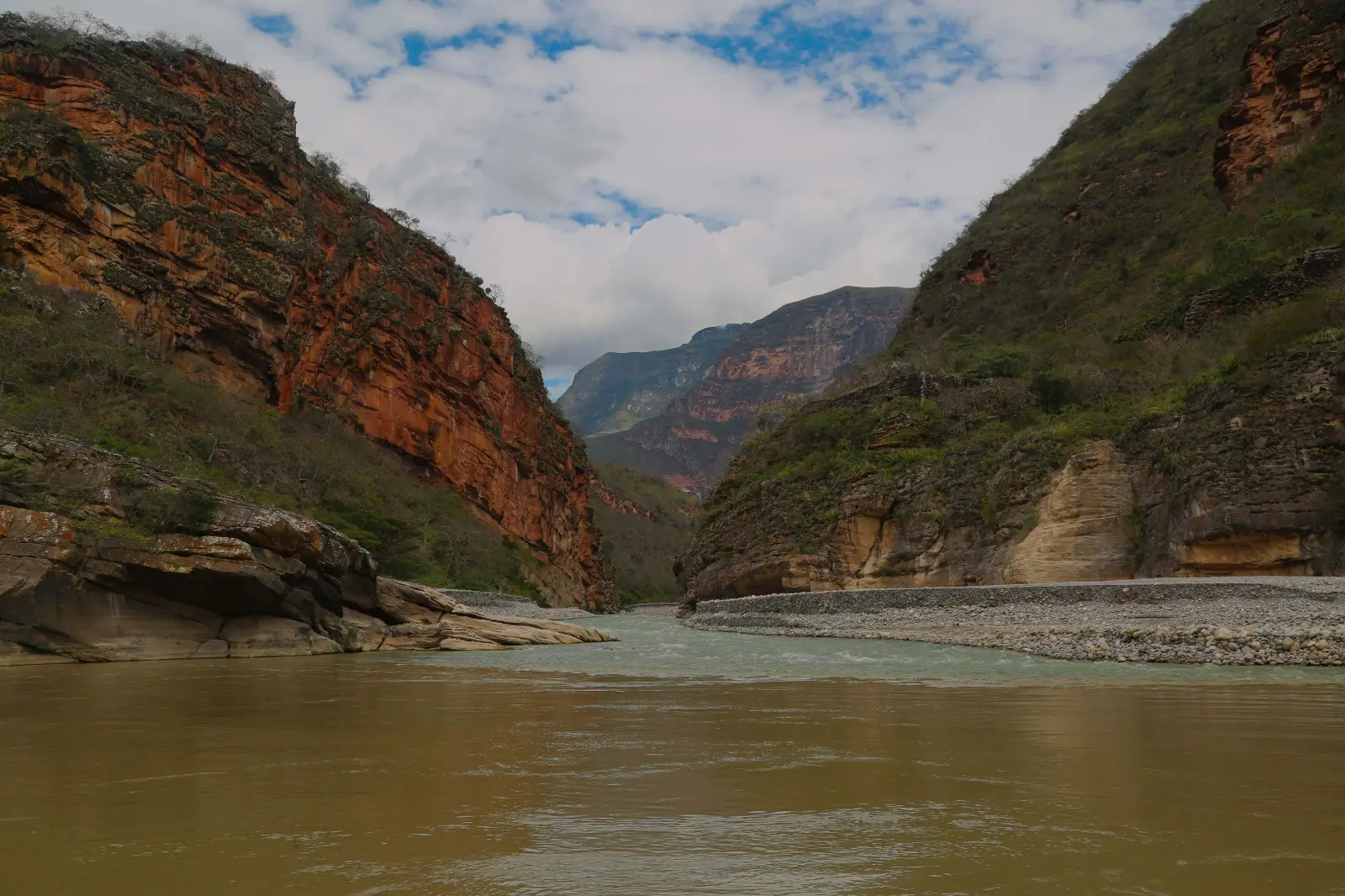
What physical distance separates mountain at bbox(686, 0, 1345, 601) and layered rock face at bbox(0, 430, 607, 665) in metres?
18.0

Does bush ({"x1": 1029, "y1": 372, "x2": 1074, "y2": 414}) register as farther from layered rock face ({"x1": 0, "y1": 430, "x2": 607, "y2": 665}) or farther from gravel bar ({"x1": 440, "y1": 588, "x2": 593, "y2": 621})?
layered rock face ({"x1": 0, "y1": 430, "x2": 607, "y2": 665})

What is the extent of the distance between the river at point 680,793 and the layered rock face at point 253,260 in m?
38.2

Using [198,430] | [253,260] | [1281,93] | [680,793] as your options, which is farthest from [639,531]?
[680,793]

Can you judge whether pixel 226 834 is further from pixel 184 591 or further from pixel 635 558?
pixel 635 558

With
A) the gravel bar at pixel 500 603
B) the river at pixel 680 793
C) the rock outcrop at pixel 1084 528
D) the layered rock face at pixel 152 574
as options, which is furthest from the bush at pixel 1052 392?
the river at pixel 680 793

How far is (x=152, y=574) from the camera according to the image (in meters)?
14.7

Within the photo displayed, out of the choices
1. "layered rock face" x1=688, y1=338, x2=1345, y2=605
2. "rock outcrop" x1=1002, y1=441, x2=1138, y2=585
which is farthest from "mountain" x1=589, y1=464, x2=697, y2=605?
"rock outcrop" x1=1002, y1=441, x2=1138, y2=585

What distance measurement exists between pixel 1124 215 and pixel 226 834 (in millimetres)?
54865

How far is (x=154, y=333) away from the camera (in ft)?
130

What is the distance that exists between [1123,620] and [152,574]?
17.5m

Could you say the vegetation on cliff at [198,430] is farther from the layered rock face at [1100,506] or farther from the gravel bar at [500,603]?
the layered rock face at [1100,506]

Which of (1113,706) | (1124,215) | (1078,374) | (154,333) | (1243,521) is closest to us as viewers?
(1113,706)

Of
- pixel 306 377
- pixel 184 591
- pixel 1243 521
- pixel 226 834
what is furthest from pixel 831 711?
pixel 306 377

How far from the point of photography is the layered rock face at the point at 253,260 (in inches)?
Result: 1499
